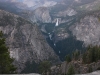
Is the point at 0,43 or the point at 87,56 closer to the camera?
the point at 0,43

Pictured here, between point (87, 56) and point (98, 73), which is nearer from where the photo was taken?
point (98, 73)

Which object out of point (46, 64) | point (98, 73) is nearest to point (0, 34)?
point (98, 73)

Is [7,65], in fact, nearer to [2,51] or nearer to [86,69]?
[2,51]

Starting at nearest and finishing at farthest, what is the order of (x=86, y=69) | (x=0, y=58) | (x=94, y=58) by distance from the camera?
(x=0, y=58), (x=86, y=69), (x=94, y=58)

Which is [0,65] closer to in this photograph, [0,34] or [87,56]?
[0,34]

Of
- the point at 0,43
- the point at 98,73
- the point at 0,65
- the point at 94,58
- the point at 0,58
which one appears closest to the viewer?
the point at 98,73

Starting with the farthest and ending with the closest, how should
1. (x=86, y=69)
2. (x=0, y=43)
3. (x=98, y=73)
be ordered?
1. (x=86, y=69)
2. (x=0, y=43)
3. (x=98, y=73)

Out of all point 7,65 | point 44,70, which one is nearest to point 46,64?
point 44,70

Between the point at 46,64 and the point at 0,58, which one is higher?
the point at 0,58

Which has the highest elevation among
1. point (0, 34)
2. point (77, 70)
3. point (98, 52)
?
point (0, 34)
